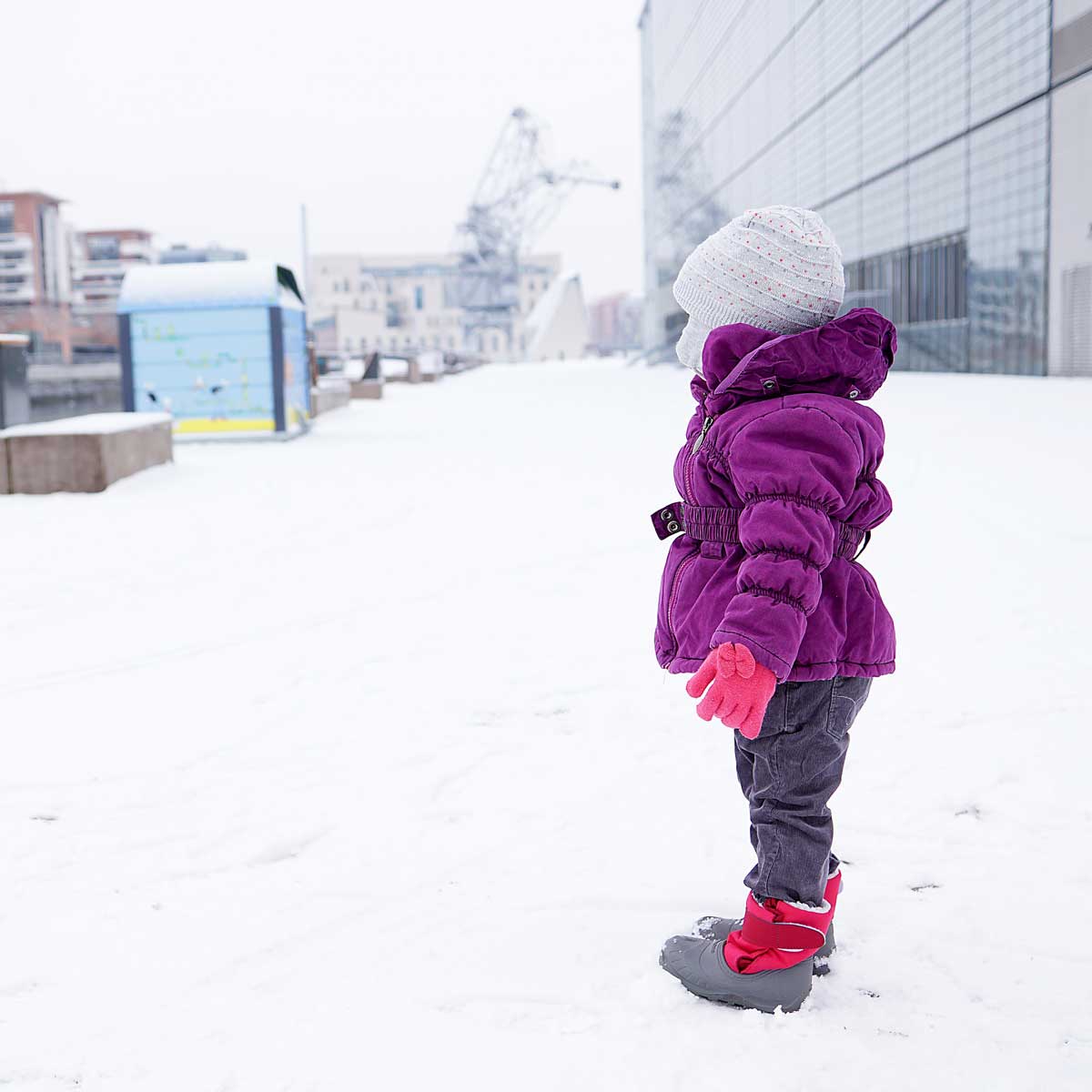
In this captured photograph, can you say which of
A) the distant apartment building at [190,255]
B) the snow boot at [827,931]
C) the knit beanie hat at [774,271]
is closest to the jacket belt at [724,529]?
the knit beanie hat at [774,271]

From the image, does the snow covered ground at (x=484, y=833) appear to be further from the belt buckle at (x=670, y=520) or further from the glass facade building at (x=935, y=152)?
the glass facade building at (x=935, y=152)

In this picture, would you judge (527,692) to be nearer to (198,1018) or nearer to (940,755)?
(940,755)

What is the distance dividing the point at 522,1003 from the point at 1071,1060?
900 millimetres

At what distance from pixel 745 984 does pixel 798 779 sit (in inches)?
15.2

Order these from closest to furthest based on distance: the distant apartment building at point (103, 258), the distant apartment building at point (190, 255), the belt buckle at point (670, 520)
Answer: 1. the belt buckle at point (670, 520)
2. the distant apartment building at point (190, 255)
3. the distant apartment building at point (103, 258)

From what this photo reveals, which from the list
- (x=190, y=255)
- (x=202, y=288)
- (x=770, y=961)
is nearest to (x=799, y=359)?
(x=770, y=961)

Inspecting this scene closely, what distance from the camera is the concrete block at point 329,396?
2028 centimetres

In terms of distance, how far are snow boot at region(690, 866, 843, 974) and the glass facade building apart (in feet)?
57.2

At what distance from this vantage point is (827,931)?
211 centimetres

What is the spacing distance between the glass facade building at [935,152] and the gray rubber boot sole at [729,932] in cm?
1743

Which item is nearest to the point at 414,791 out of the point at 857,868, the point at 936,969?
the point at 857,868

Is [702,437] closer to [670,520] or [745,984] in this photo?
[670,520]

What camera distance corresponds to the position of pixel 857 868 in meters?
2.49

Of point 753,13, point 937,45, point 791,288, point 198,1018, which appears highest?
point 753,13
